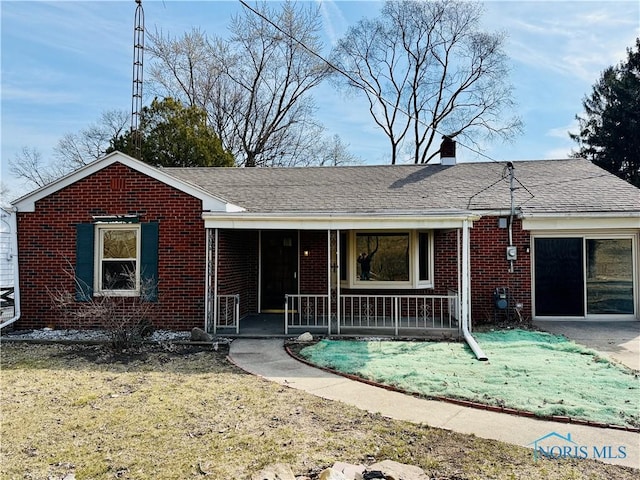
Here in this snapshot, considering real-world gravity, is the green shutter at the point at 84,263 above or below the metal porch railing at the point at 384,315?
above

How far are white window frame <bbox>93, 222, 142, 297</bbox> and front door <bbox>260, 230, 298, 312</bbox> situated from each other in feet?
11.2

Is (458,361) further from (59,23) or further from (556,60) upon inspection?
(59,23)


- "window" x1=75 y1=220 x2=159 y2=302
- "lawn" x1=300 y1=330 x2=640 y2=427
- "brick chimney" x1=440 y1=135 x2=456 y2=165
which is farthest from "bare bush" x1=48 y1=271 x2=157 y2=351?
"brick chimney" x1=440 y1=135 x2=456 y2=165

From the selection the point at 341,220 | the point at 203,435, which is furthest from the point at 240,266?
the point at 203,435

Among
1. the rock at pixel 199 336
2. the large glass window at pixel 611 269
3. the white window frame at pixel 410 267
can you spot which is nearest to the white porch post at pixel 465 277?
the white window frame at pixel 410 267

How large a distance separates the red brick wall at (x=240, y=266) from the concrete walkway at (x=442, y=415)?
317 centimetres

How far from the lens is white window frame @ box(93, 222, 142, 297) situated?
30.7 ft

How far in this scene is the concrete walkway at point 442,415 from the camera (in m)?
4.24

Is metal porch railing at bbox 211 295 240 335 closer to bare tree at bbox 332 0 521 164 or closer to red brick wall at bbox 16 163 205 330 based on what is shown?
red brick wall at bbox 16 163 205 330

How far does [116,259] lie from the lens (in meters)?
9.48

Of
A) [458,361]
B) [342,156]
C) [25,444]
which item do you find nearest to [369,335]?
[458,361]

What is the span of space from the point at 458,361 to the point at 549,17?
25.6 feet

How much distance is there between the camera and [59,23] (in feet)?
27.8

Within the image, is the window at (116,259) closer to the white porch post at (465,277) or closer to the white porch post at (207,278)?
the white porch post at (207,278)
